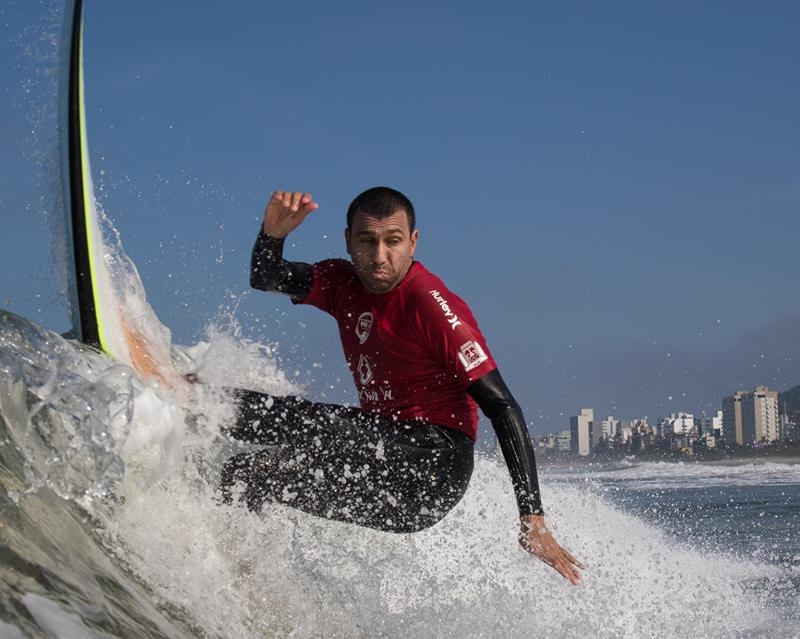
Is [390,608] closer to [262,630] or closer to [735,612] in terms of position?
[262,630]

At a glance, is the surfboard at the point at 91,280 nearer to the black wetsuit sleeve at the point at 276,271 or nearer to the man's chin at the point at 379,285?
the black wetsuit sleeve at the point at 276,271

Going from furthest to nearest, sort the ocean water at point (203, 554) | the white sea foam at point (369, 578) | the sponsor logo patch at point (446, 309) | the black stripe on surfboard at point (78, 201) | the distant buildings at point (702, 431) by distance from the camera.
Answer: the distant buildings at point (702, 431), the sponsor logo patch at point (446, 309), the black stripe on surfboard at point (78, 201), the white sea foam at point (369, 578), the ocean water at point (203, 554)

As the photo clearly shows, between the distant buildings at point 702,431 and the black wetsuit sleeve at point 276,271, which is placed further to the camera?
the distant buildings at point 702,431

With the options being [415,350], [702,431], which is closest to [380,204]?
[415,350]

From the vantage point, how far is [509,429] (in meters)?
4.32

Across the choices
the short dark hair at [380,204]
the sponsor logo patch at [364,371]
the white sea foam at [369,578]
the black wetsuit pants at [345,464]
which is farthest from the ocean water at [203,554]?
the short dark hair at [380,204]

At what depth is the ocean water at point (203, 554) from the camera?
2.85 m

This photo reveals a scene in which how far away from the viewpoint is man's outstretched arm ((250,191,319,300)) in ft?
15.0

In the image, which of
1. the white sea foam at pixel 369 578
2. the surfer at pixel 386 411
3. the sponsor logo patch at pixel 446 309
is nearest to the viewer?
the white sea foam at pixel 369 578

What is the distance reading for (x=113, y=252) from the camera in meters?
4.60

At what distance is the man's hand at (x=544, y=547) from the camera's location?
158 inches

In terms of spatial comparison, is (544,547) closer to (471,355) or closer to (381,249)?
(471,355)

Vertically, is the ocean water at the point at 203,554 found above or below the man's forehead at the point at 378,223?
below

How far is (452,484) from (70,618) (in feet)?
8.16
